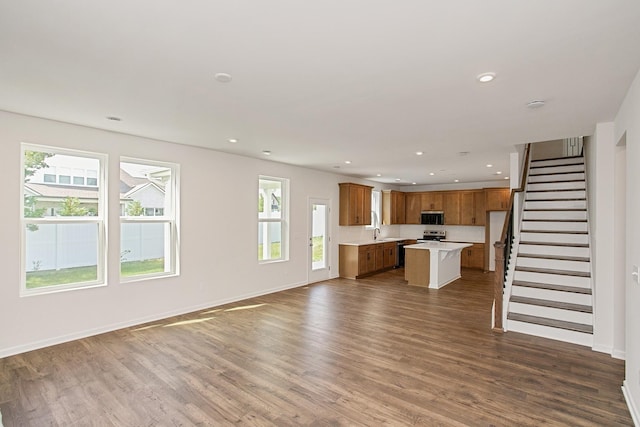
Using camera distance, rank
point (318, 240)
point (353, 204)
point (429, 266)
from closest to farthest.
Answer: point (429, 266) → point (318, 240) → point (353, 204)

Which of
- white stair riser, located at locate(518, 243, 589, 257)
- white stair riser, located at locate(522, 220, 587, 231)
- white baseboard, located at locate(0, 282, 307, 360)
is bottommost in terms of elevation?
white baseboard, located at locate(0, 282, 307, 360)

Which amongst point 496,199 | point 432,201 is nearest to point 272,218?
point 432,201

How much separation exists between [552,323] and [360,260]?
14.7 ft

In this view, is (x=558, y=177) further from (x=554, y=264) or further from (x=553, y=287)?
(x=553, y=287)

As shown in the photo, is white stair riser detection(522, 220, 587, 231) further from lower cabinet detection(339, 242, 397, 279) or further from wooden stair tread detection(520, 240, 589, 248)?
lower cabinet detection(339, 242, 397, 279)

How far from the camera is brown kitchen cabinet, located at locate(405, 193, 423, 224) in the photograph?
10789 millimetres

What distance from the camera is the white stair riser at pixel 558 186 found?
573 cm

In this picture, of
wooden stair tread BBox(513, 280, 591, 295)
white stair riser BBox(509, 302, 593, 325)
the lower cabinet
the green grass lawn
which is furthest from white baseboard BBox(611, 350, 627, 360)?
the green grass lawn

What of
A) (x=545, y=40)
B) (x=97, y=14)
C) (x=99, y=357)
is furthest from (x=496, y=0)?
(x=99, y=357)

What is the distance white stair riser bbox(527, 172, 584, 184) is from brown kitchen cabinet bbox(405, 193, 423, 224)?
4.52 metres

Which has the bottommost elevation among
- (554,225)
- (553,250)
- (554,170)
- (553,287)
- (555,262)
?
(553,287)

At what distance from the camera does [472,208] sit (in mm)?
9789

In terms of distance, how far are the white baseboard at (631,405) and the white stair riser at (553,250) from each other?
91.6 inches

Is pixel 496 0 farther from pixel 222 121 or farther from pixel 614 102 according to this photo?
pixel 222 121
